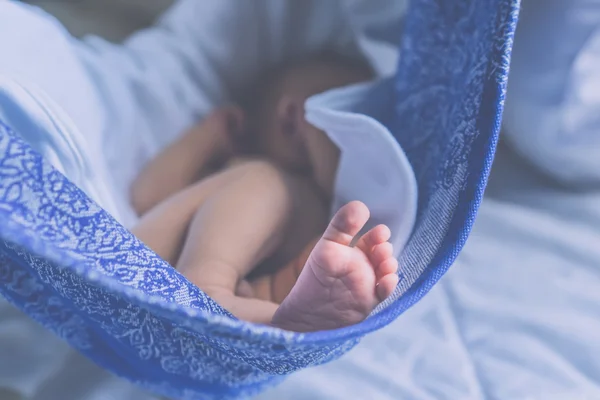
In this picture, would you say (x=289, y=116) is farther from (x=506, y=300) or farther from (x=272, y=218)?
(x=506, y=300)

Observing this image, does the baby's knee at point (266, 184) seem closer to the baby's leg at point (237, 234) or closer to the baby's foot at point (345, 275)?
the baby's leg at point (237, 234)

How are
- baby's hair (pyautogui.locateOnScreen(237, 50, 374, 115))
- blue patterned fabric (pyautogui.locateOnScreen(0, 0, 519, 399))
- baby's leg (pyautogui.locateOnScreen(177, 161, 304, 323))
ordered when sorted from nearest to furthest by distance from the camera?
1. blue patterned fabric (pyautogui.locateOnScreen(0, 0, 519, 399))
2. baby's leg (pyautogui.locateOnScreen(177, 161, 304, 323))
3. baby's hair (pyautogui.locateOnScreen(237, 50, 374, 115))

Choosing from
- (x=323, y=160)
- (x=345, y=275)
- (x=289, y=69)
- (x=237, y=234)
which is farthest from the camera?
(x=289, y=69)

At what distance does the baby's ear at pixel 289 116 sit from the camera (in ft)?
2.19

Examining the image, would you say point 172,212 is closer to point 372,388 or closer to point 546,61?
point 372,388

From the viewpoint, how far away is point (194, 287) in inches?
14.2

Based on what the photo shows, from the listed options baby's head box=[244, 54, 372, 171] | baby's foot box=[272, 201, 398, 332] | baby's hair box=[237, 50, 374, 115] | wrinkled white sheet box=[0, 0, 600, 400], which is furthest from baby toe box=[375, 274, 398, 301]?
baby's hair box=[237, 50, 374, 115]

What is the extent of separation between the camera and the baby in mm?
344

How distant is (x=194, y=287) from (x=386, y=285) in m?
0.12

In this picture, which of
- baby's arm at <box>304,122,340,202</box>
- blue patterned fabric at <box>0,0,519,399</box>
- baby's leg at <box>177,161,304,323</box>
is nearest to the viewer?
blue patterned fabric at <box>0,0,519,399</box>

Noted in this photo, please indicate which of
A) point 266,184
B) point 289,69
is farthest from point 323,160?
point 289,69

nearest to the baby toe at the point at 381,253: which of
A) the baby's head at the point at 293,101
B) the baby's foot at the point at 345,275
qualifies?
the baby's foot at the point at 345,275

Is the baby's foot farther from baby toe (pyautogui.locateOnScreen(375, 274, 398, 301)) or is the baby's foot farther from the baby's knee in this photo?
the baby's knee

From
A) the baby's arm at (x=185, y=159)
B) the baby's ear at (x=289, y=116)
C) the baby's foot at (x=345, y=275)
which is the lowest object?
the baby's arm at (x=185, y=159)
